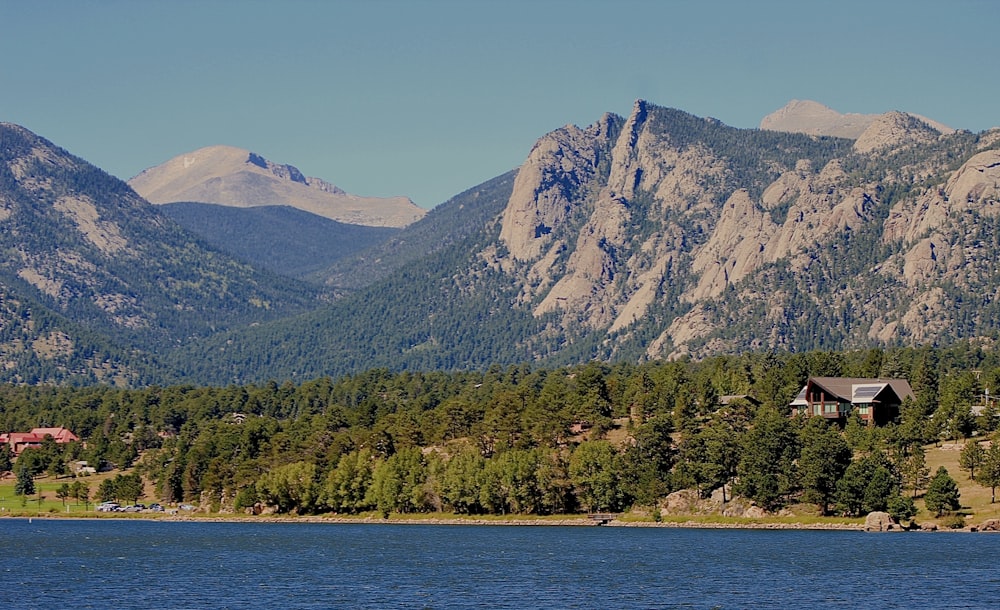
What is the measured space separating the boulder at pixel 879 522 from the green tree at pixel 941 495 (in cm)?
513

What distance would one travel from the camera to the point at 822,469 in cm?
18175

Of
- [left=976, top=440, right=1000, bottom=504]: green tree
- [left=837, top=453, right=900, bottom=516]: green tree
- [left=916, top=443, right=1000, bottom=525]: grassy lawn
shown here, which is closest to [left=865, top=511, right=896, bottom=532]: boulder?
[left=837, top=453, right=900, bottom=516]: green tree

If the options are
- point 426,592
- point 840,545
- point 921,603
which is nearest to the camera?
point 921,603

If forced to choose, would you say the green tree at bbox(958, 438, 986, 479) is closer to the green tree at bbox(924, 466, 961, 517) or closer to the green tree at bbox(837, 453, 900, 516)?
the green tree at bbox(837, 453, 900, 516)

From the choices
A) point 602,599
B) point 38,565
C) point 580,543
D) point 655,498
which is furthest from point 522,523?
point 602,599

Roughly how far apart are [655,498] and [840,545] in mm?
41422

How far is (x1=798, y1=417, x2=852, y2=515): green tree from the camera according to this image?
182375 millimetres

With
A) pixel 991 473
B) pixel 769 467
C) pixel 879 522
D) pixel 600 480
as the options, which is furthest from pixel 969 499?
pixel 600 480

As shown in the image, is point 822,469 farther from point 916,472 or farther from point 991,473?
point 991,473

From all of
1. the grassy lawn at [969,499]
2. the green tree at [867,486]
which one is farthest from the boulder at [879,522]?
the grassy lawn at [969,499]

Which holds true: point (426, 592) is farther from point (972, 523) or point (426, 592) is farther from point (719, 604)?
point (972, 523)

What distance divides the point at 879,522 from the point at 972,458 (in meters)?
21.9

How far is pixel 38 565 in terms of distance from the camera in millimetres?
147625

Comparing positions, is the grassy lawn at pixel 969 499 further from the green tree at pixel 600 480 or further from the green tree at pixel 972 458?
the green tree at pixel 600 480
